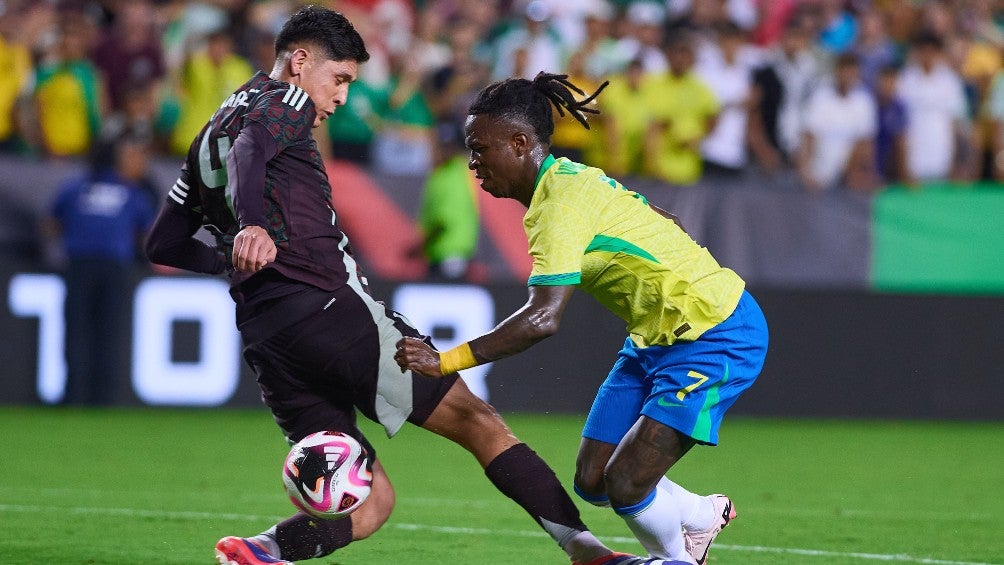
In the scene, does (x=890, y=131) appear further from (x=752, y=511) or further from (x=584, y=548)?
(x=584, y=548)

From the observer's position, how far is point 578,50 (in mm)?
13703

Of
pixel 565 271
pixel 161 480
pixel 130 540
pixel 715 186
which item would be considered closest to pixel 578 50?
pixel 715 186

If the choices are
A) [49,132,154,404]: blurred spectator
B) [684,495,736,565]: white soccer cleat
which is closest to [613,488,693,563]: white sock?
[684,495,736,565]: white soccer cleat

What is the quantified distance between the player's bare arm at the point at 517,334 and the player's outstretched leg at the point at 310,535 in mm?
910

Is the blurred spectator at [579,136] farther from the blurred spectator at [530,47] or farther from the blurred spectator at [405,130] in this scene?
the blurred spectator at [405,130]

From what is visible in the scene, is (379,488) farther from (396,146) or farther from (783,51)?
(783,51)

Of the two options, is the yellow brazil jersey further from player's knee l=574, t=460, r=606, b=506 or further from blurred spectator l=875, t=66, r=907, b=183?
blurred spectator l=875, t=66, r=907, b=183

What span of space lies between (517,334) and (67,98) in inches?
351

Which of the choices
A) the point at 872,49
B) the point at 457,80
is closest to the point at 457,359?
the point at 457,80

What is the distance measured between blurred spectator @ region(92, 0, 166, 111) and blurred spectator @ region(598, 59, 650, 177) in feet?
13.2

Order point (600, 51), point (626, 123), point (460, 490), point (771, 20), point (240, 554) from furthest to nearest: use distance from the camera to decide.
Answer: point (771, 20), point (600, 51), point (626, 123), point (460, 490), point (240, 554)

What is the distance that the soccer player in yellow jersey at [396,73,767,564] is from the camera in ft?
16.2

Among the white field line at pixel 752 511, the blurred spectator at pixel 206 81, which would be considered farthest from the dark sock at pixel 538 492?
the blurred spectator at pixel 206 81

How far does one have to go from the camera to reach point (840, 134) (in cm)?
1385
